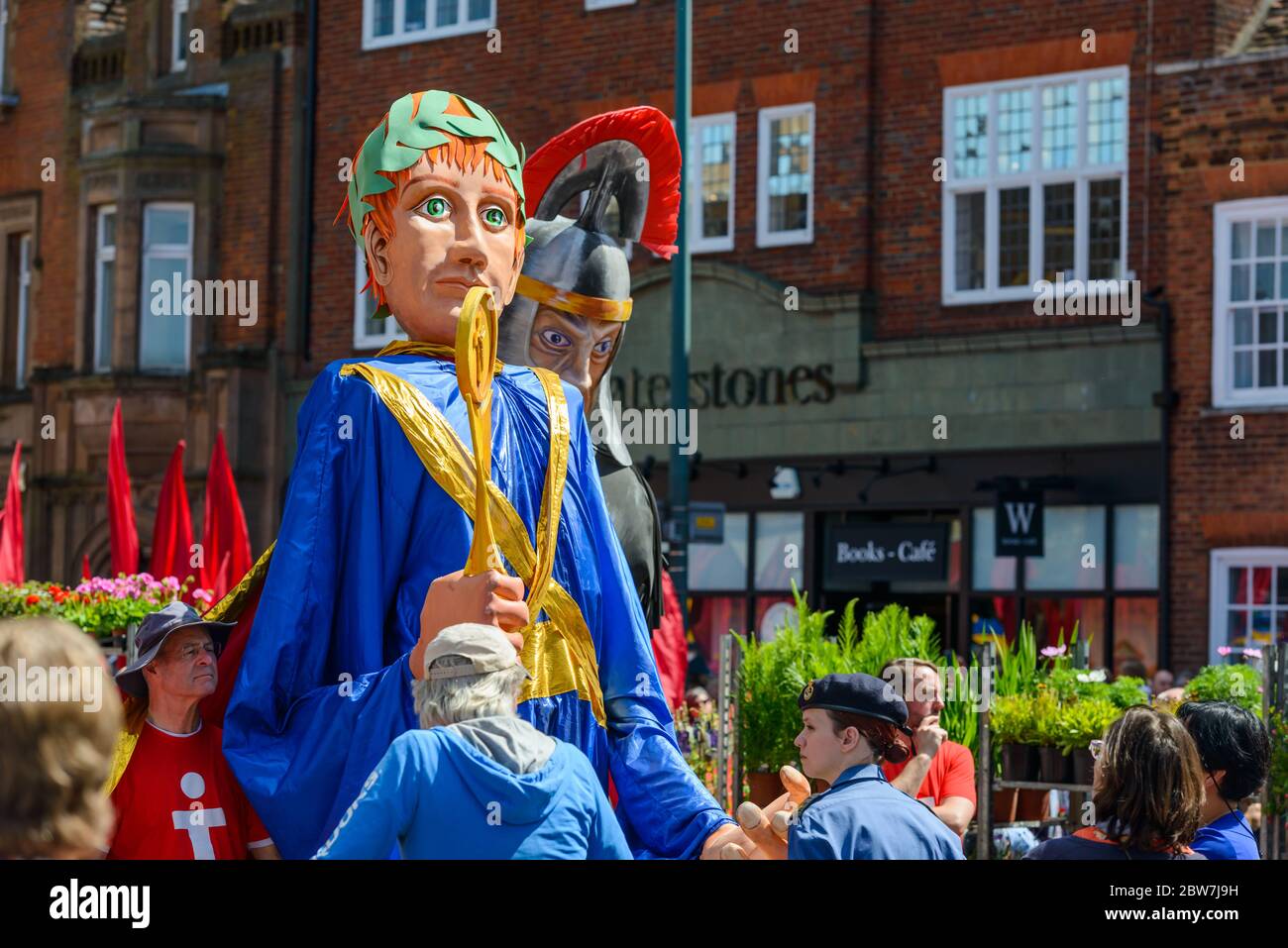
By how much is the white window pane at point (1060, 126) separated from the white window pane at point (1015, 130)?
5.7 inches

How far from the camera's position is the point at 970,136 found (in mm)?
19781

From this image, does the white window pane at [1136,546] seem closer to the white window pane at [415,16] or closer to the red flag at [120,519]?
the red flag at [120,519]

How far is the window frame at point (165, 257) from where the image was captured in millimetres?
25281

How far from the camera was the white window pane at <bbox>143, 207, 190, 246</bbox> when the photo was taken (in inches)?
1000

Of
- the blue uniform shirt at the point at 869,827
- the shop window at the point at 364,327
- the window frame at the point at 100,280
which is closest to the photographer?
the blue uniform shirt at the point at 869,827

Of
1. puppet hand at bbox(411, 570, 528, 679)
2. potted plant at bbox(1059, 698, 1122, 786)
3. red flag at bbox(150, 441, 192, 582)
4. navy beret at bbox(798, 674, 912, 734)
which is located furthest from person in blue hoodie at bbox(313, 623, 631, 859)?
red flag at bbox(150, 441, 192, 582)

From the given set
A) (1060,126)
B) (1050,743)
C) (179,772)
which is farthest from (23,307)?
(179,772)

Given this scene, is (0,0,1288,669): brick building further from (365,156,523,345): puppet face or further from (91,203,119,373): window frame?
(365,156,523,345): puppet face

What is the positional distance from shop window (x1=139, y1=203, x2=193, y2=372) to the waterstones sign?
965 centimetres

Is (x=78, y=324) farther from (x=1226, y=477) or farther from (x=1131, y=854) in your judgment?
(x=1131, y=854)

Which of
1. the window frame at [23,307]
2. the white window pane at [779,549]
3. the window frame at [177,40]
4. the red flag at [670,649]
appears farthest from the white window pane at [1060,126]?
the window frame at [23,307]

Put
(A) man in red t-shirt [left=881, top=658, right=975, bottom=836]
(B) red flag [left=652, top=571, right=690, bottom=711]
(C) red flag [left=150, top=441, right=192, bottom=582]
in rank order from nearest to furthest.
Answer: (A) man in red t-shirt [left=881, top=658, right=975, bottom=836], (B) red flag [left=652, top=571, right=690, bottom=711], (C) red flag [left=150, top=441, right=192, bottom=582]
